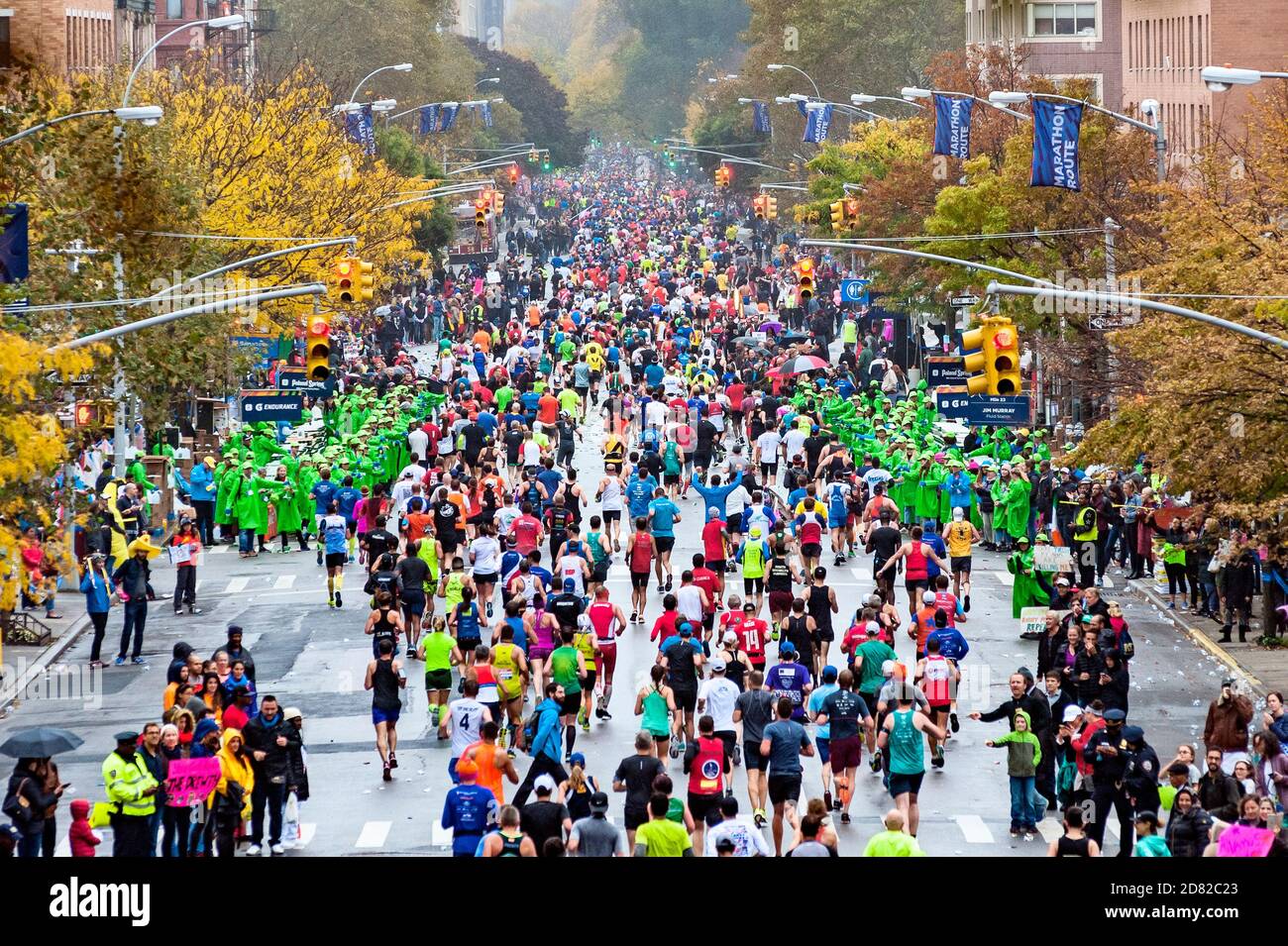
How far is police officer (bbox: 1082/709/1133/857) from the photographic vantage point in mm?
17281

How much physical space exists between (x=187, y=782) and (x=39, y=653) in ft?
35.4

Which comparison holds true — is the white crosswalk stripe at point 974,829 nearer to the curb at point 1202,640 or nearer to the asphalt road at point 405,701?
the asphalt road at point 405,701

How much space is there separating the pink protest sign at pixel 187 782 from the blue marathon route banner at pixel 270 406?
22.7 m

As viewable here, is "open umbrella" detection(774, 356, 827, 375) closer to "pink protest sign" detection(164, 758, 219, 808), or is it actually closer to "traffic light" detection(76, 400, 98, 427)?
→ "traffic light" detection(76, 400, 98, 427)

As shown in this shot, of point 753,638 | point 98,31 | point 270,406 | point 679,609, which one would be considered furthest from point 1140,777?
point 98,31

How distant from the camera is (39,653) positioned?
27219 mm

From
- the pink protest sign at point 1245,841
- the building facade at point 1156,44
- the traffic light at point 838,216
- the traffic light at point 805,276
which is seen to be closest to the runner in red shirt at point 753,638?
the pink protest sign at point 1245,841

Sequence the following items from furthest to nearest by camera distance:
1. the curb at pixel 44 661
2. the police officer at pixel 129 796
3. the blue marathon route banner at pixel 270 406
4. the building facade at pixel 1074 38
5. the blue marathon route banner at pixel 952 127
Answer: the building facade at pixel 1074 38
the blue marathon route banner at pixel 952 127
the blue marathon route banner at pixel 270 406
the curb at pixel 44 661
the police officer at pixel 129 796

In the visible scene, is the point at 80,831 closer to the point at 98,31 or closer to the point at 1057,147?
the point at 1057,147

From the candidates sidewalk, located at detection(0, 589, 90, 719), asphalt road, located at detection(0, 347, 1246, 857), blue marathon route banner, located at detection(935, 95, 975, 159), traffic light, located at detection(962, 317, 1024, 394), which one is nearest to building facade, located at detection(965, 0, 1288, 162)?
blue marathon route banner, located at detection(935, 95, 975, 159)

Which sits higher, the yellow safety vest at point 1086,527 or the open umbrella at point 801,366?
the open umbrella at point 801,366

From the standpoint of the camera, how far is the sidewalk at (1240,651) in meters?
25.5
